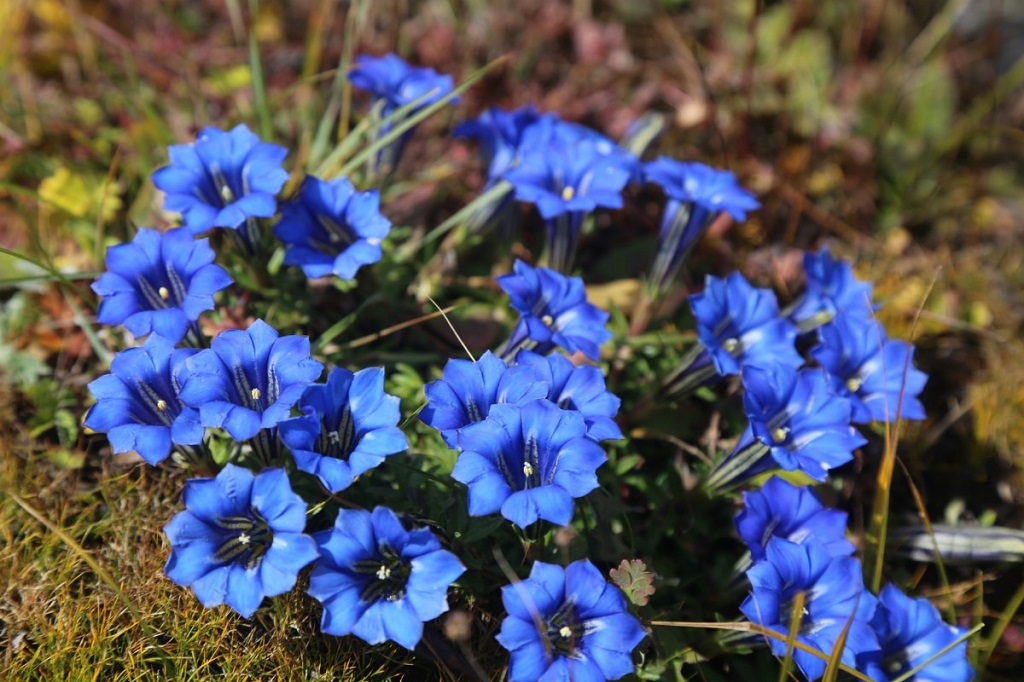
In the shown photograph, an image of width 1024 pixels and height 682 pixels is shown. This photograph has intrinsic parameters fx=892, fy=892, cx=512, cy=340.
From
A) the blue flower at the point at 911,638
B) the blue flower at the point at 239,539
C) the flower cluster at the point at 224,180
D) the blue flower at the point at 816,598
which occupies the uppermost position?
the flower cluster at the point at 224,180

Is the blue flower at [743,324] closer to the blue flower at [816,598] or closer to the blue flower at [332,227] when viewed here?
the blue flower at [816,598]

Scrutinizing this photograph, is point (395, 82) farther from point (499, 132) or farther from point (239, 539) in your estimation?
point (239, 539)

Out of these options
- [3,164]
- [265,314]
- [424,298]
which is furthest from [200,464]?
[3,164]

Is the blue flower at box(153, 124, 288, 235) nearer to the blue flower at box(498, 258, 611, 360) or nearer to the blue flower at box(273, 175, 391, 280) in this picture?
the blue flower at box(273, 175, 391, 280)

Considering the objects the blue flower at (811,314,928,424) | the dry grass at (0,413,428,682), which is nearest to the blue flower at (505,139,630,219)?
the blue flower at (811,314,928,424)

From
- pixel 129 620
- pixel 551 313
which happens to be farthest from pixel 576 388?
pixel 129 620

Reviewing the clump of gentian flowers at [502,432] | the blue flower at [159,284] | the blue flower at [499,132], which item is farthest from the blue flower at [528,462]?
the blue flower at [499,132]

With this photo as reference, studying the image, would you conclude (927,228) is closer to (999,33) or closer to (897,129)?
(897,129)
